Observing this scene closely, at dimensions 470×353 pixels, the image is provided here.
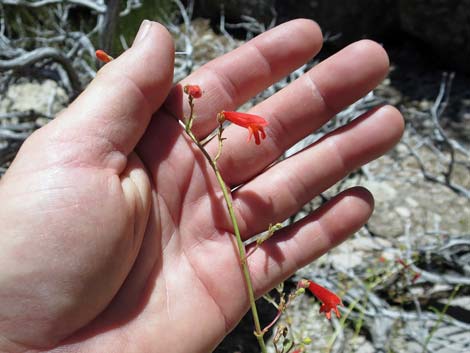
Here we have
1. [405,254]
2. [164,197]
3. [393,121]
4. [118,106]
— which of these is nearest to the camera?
[118,106]

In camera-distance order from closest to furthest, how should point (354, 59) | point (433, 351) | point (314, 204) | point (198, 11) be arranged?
point (354, 59), point (433, 351), point (314, 204), point (198, 11)

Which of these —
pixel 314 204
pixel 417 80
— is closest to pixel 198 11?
pixel 417 80

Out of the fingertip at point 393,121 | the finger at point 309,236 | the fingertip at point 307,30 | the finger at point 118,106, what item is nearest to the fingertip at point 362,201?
the finger at point 309,236

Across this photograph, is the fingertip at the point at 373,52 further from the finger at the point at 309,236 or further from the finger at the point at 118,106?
the finger at the point at 118,106

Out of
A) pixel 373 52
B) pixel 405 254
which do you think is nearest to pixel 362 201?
pixel 373 52

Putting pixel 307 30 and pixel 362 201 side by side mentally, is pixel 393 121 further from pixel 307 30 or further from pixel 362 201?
pixel 307 30

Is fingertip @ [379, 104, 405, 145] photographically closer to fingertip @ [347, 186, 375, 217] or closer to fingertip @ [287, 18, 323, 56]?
fingertip @ [347, 186, 375, 217]

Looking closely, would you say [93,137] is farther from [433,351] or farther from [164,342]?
[433,351]

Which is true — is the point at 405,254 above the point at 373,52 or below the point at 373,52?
below
